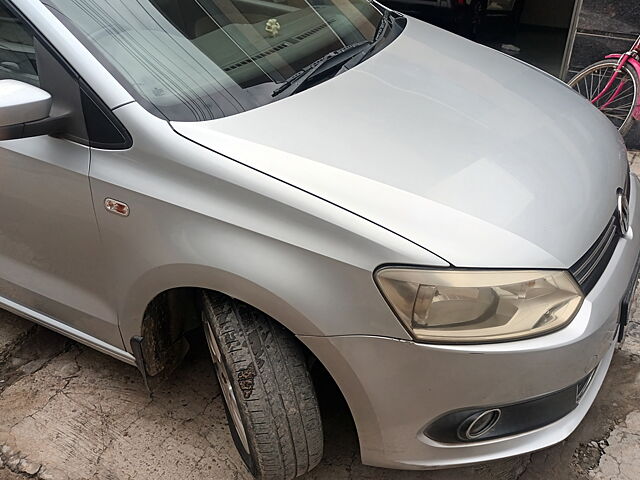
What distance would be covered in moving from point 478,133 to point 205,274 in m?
0.88

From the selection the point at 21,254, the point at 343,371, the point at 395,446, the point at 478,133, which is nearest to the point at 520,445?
the point at 395,446

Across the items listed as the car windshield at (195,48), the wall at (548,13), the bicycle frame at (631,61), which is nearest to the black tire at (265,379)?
the car windshield at (195,48)

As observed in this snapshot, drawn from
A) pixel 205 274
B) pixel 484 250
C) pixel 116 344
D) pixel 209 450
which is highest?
pixel 484 250

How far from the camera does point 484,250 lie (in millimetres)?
1575

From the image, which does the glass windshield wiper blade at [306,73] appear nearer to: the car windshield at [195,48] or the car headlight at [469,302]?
the car windshield at [195,48]

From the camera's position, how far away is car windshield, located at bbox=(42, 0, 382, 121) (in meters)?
1.82

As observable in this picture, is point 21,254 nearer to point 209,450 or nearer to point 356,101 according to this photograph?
point 209,450

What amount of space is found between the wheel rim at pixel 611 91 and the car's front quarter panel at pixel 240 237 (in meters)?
3.18

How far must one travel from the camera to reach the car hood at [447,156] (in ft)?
5.29

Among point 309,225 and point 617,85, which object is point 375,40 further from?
point 617,85

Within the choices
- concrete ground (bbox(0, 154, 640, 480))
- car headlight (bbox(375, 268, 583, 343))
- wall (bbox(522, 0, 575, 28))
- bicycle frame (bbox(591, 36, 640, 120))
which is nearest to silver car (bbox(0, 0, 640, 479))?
car headlight (bbox(375, 268, 583, 343))

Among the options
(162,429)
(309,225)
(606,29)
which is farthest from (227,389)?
(606,29)

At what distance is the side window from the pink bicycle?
3391 mm

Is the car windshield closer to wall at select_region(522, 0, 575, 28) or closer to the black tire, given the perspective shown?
the black tire
